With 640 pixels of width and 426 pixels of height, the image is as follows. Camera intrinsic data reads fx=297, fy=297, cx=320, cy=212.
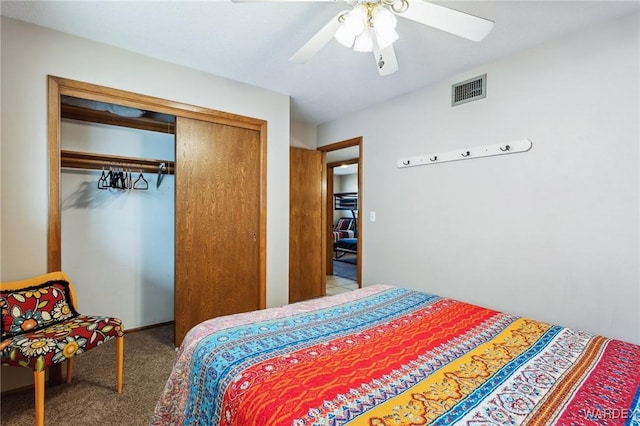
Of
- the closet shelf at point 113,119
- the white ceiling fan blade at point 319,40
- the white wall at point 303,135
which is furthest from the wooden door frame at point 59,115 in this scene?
the white wall at point 303,135

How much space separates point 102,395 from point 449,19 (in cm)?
303

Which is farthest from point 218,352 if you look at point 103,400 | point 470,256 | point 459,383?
point 470,256

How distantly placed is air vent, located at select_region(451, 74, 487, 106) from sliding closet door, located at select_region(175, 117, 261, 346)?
198 centimetres

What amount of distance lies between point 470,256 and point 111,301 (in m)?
3.49

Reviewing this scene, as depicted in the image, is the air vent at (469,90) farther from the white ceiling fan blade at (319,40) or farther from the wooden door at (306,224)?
the wooden door at (306,224)

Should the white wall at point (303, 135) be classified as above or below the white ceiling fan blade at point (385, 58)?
above

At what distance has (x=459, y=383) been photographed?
101cm

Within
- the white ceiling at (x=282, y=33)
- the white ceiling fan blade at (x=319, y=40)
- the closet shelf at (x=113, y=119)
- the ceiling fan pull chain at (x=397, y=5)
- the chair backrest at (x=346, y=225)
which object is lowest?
the chair backrest at (x=346, y=225)

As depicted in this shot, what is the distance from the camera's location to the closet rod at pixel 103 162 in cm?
265

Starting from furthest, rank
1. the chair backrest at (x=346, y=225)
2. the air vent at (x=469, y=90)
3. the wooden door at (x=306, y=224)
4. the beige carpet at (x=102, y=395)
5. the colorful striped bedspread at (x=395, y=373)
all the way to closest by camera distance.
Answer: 1. the chair backrest at (x=346, y=225)
2. the wooden door at (x=306, y=224)
3. the air vent at (x=469, y=90)
4. the beige carpet at (x=102, y=395)
5. the colorful striped bedspread at (x=395, y=373)

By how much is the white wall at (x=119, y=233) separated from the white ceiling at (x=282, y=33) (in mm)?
1048

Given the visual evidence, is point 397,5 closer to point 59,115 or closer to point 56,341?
point 59,115

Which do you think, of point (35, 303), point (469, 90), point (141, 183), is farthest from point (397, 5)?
point (141, 183)

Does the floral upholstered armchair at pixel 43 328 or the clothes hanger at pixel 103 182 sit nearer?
the floral upholstered armchair at pixel 43 328
